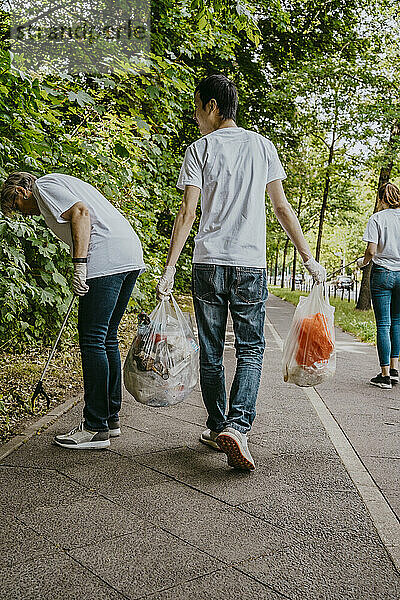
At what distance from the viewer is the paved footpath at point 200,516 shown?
271 cm

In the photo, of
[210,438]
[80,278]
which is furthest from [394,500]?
[80,278]

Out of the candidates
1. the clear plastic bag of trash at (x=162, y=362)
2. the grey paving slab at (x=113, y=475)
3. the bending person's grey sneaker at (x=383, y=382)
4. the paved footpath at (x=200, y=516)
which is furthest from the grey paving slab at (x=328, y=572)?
the bending person's grey sneaker at (x=383, y=382)

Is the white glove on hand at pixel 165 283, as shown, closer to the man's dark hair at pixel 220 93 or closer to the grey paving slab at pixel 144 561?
the man's dark hair at pixel 220 93

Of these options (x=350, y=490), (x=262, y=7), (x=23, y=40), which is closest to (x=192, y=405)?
(x=350, y=490)

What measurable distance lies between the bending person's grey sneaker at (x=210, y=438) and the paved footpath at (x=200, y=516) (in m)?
0.06

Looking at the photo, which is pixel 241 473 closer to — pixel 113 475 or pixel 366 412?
pixel 113 475

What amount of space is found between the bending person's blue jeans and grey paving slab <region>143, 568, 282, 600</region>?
201 inches

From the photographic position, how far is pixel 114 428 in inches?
197

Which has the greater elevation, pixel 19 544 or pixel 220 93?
pixel 220 93

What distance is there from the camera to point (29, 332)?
8945 mm

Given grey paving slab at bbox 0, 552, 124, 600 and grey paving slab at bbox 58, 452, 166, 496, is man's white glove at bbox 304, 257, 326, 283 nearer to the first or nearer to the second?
grey paving slab at bbox 58, 452, 166, 496

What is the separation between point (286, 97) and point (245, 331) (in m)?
15.4

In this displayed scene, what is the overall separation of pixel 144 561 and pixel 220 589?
1.30ft

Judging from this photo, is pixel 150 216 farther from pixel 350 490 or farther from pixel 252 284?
pixel 350 490
